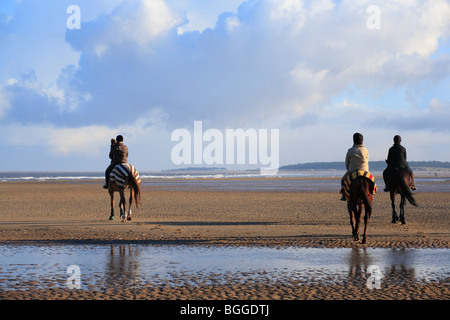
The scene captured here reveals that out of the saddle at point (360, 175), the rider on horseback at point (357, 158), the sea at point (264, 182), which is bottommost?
the sea at point (264, 182)

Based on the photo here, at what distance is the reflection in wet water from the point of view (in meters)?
8.41

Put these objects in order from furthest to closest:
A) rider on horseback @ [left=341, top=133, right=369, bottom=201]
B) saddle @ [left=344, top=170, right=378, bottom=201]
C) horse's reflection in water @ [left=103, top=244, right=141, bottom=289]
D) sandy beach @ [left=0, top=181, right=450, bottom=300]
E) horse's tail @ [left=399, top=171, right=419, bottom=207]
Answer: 1. horse's tail @ [left=399, top=171, right=419, bottom=207]
2. rider on horseback @ [left=341, top=133, right=369, bottom=201]
3. saddle @ [left=344, top=170, right=378, bottom=201]
4. horse's reflection in water @ [left=103, top=244, right=141, bottom=289]
5. sandy beach @ [left=0, top=181, right=450, bottom=300]

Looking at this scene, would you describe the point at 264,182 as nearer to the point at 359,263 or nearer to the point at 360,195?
the point at 360,195

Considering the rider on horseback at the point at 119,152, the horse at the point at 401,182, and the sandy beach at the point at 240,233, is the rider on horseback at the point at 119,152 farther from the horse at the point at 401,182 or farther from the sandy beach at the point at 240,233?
the horse at the point at 401,182

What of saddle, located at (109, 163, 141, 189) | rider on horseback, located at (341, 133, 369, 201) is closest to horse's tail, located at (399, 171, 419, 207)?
rider on horseback, located at (341, 133, 369, 201)

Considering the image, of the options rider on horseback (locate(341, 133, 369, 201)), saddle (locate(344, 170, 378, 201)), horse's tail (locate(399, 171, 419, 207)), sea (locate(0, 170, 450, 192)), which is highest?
rider on horseback (locate(341, 133, 369, 201))

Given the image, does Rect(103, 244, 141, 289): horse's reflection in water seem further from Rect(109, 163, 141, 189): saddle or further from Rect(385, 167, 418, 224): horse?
Rect(385, 167, 418, 224): horse

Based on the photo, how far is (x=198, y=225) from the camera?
1695 cm

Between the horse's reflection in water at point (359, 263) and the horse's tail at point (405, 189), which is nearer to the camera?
the horse's reflection in water at point (359, 263)

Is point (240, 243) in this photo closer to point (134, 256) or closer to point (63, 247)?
point (134, 256)

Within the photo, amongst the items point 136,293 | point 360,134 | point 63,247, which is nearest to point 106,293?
point 136,293

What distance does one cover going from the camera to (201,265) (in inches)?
381

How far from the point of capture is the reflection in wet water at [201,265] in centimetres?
841

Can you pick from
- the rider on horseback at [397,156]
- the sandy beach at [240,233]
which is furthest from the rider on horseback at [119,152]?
the rider on horseback at [397,156]
